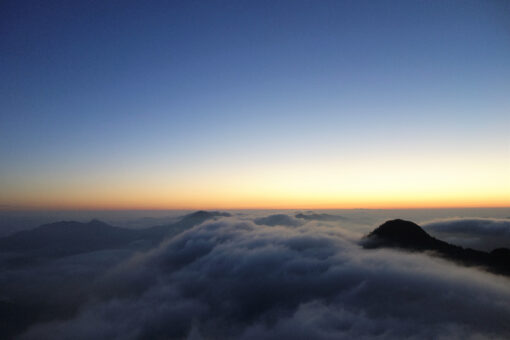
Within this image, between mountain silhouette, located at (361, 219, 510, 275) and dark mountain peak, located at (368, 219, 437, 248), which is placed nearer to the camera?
mountain silhouette, located at (361, 219, 510, 275)

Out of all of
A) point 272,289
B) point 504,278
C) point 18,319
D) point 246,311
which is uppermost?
point 504,278

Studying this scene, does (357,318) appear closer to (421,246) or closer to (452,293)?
(452,293)

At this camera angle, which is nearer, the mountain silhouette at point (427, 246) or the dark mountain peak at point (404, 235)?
the mountain silhouette at point (427, 246)

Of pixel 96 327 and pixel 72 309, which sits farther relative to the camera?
pixel 72 309

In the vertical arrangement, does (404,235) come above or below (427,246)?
above

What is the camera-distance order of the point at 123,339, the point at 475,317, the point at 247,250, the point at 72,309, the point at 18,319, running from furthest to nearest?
the point at 72,309, the point at 18,319, the point at 247,250, the point at 123,339, the point at 475,317

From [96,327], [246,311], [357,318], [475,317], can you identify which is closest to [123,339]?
[96,327]

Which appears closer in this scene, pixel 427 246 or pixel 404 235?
pixel 427 246

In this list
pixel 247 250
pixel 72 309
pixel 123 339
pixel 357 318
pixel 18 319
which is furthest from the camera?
pixel 72 309
